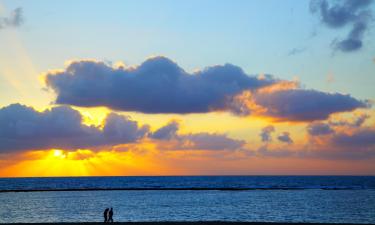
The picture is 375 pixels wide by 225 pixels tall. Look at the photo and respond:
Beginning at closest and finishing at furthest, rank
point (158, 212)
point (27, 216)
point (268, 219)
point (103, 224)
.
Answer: point (103, 224) → point (268, 219) → point (27, 216) → point (158, 212)

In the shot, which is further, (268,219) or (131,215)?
(131,215)

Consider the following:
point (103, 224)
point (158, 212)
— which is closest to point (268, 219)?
point (158, 212)

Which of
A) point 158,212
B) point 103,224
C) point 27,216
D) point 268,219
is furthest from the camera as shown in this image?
point 158,212

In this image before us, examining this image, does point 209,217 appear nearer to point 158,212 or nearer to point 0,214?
point 158,212

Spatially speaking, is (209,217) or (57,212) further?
(57,212)

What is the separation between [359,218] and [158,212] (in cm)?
2710

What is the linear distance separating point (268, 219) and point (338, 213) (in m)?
13.6

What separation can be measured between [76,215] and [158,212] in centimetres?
1161

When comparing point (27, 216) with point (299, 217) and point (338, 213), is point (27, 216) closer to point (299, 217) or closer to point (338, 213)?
point (299, 217)

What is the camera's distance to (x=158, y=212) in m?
68.4

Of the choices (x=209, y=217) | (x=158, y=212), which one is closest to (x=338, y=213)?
(x=209, y=217)

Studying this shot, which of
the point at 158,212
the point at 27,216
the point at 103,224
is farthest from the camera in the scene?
the point at 158,212

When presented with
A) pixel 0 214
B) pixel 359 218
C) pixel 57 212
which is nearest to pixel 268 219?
pixel 359 218

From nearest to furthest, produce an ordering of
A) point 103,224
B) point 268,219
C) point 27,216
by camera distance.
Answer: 1. point 103,224
2. point 268,219
3. point 27,216
